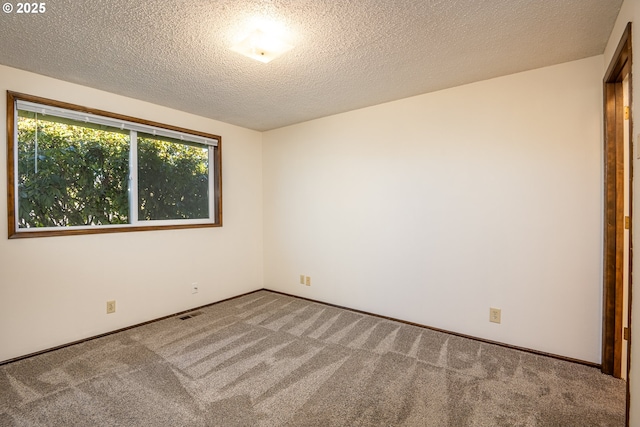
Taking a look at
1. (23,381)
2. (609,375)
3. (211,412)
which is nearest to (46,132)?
(23,381)

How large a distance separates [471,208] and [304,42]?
1940 mm

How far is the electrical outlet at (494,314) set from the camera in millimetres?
2463

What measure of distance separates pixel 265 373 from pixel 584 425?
187 centimetres

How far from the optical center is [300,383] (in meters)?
1.93

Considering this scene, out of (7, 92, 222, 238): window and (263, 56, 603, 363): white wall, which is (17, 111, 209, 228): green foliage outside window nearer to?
(7, 92, 222, 238): window

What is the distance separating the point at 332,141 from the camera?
137 inches

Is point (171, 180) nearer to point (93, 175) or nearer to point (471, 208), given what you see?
point (93, 175)

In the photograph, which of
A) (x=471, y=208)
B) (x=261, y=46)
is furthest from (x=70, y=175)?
(x=471, y=208)

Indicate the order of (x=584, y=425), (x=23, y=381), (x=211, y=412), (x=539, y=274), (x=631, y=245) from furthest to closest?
(x=539, y=274)
(x=23, y=381)
(x=211, y=412)
(x=584, y=425)
(x=631, y=245)

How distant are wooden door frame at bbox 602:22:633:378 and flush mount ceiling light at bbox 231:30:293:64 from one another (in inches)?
84.7

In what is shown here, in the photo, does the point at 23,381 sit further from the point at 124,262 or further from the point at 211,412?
the point at 211,412

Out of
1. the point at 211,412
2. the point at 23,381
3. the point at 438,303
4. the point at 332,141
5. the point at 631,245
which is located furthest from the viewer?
Answer: the point at 332,141

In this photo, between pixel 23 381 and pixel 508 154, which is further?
pixel 508 154

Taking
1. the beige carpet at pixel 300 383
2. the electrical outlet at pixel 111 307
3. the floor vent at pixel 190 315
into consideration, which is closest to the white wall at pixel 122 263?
the electrical outlet at pixel 111 307
